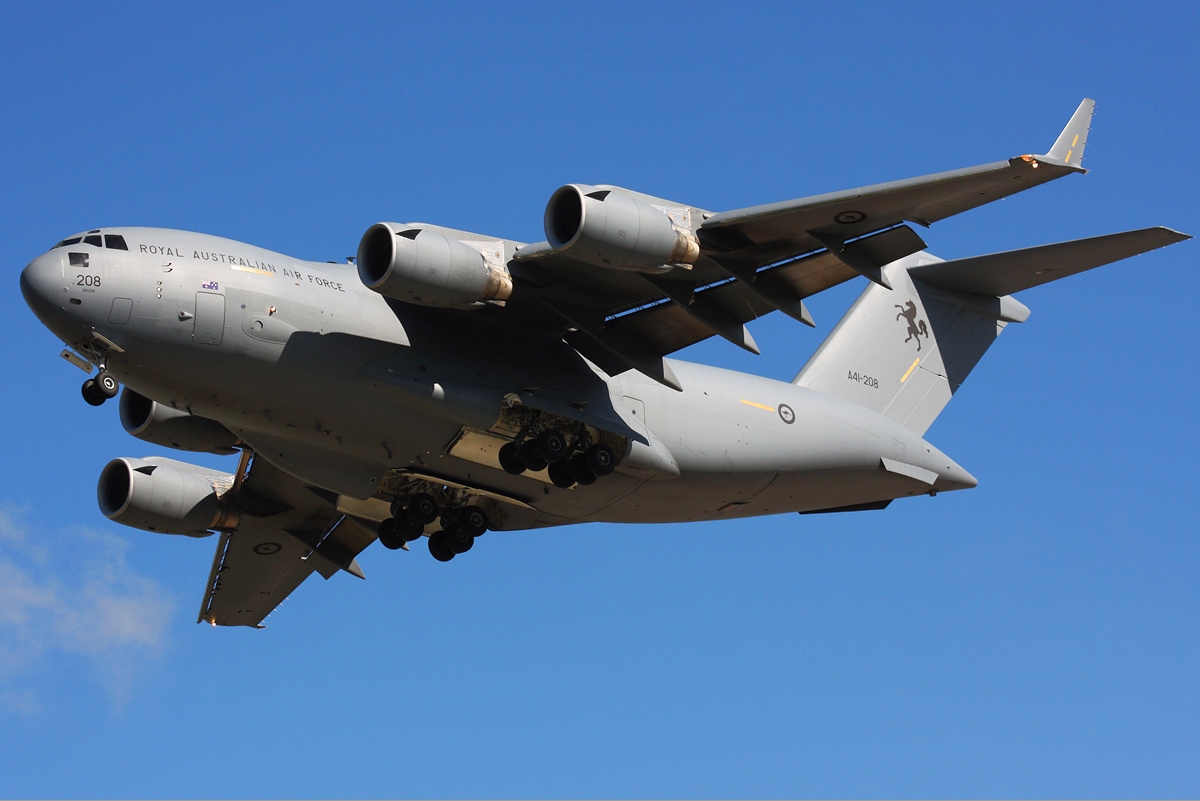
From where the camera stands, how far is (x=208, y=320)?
11094 millimetres

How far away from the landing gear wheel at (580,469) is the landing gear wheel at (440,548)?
1.77m

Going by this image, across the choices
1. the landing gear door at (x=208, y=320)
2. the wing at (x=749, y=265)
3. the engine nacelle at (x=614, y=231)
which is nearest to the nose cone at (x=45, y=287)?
the landing gear door at (x=208, y=320)

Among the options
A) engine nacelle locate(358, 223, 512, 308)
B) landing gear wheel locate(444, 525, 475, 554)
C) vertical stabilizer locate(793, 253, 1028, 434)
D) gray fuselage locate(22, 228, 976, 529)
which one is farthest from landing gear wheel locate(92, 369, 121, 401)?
vertical stabilizer locate(793, 253, 1028, 434)

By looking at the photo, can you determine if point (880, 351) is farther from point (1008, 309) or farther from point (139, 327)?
point (139, 327)

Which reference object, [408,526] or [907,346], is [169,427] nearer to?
[408,526]

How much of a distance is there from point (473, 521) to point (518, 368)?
195 centimetres

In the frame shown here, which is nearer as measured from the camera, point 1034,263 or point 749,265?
point 749,265

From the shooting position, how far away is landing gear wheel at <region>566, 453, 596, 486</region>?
12.5m

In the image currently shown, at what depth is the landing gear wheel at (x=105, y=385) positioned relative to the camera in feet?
36.4

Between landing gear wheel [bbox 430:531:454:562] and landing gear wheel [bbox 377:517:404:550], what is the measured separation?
30 centimetres

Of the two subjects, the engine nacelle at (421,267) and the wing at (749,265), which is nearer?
the wing at (749,265)

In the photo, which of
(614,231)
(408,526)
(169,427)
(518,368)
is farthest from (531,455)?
(169,427)

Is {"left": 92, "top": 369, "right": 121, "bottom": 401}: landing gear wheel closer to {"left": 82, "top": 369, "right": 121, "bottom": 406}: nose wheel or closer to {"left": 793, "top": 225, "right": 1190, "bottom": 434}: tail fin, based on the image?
{"left": 82, "top": 369, "right": 121, "bottom": 406}: nose wheel

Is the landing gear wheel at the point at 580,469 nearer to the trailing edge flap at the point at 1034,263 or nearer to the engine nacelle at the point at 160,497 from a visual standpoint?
the engine nacelle at the point at 160,497
